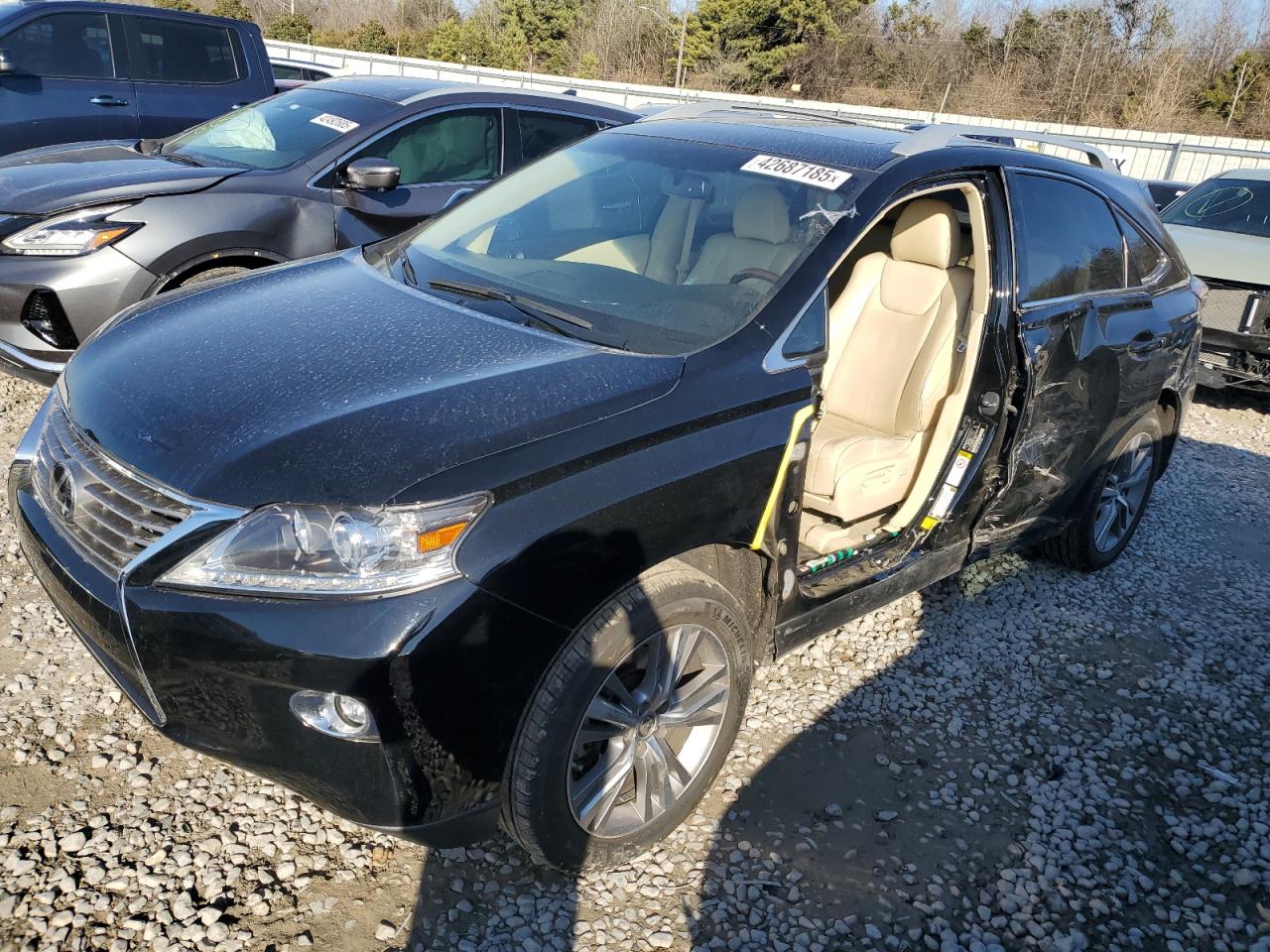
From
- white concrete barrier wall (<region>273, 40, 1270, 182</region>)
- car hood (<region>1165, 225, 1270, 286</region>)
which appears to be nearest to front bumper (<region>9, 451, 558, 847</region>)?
car hood (<region>1165, 225, 1270, 286</region>)

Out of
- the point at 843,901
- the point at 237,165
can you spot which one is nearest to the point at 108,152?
the point at 237,165

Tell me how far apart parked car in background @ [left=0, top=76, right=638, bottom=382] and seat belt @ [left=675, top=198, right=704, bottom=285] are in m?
2.43

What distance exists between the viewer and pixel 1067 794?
3049 mm

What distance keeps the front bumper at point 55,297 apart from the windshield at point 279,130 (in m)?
1.18

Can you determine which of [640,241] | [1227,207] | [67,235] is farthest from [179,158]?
[1227,207]

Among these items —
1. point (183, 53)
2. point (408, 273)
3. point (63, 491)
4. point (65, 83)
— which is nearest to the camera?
point (63, 491)

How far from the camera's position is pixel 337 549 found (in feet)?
6.45

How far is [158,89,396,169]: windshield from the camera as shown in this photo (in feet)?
17.6

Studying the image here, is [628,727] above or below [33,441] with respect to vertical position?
below

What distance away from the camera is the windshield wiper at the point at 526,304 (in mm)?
2688

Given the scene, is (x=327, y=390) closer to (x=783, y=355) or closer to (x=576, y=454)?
Answer: (x=576, y=454)

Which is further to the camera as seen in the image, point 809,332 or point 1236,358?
point 1236,358

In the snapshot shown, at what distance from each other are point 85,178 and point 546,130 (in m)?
2.66

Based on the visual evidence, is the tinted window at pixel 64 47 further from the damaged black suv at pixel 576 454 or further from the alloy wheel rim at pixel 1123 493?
the alloy wheel rim at pixel 1123 493
